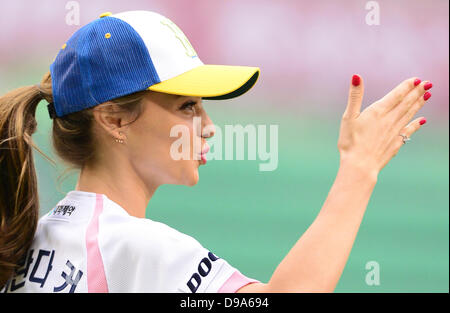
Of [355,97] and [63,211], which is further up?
[355,97]

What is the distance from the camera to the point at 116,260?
864 mm

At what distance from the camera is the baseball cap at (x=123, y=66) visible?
985 millimetres

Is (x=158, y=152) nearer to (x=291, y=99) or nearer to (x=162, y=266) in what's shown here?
(x=162, y=266)

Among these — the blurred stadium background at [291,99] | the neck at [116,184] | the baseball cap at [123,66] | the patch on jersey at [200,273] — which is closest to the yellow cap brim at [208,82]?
the baseball cap at [123,66]

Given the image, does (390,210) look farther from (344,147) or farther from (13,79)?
(344,147)

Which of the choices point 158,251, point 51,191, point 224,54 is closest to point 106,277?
point 158,251

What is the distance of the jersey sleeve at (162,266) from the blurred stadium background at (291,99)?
174 centimetres

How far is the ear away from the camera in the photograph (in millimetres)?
1006

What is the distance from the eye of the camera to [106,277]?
0.87m

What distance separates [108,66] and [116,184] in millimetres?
196

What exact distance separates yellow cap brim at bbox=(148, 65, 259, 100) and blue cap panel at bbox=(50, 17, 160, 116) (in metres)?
0.03

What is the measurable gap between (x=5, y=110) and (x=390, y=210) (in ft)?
7.09
